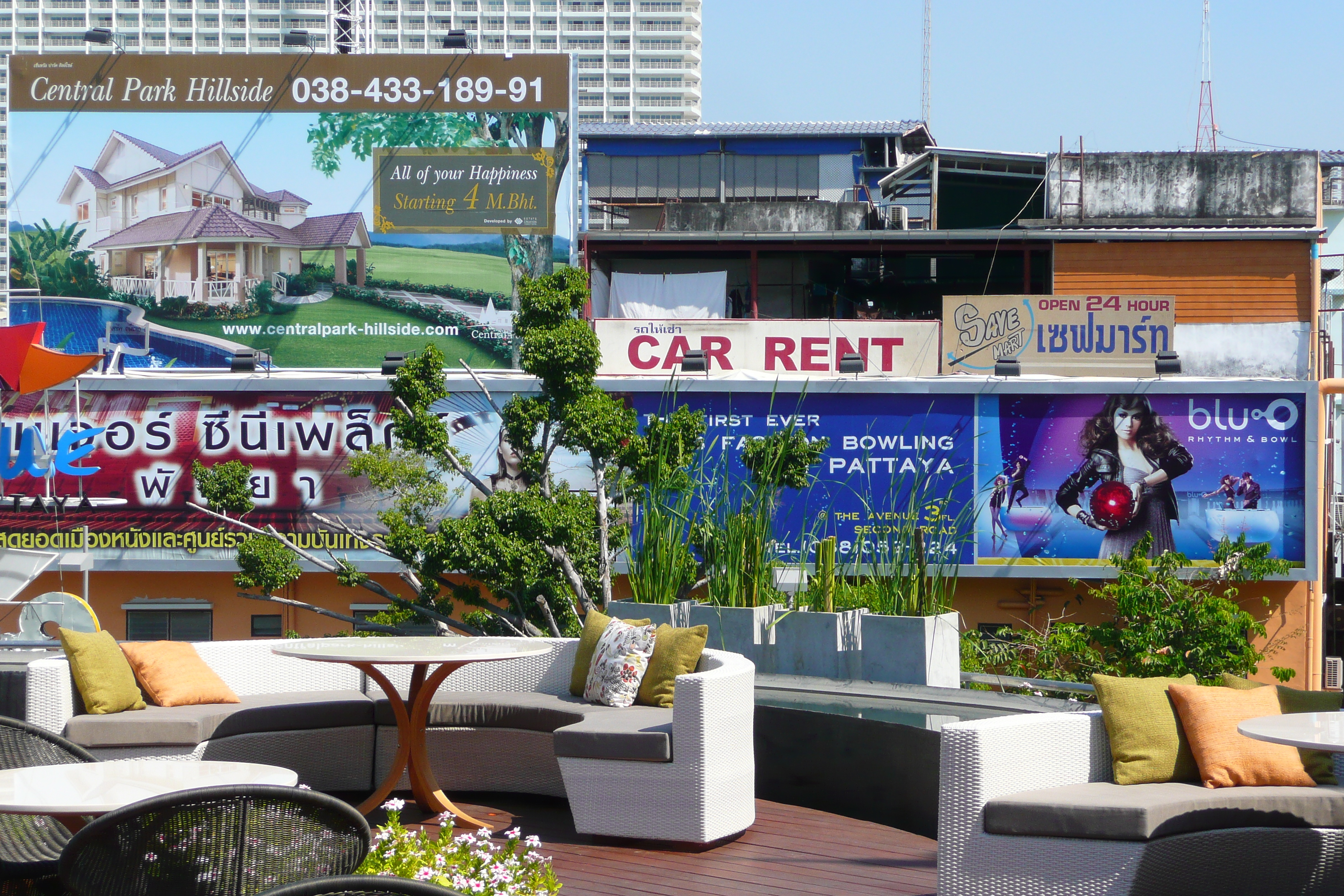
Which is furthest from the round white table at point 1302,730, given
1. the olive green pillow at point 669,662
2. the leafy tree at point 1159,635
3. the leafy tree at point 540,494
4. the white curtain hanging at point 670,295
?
the white curtain hanging at point 670,295

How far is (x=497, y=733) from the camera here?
550 centimetres

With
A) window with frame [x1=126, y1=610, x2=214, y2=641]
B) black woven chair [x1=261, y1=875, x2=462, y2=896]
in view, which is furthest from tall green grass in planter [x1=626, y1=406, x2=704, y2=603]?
window with frame [x1=126, y1=610, x2=214, y2=641]

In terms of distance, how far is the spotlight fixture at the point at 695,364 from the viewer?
14.7 meters

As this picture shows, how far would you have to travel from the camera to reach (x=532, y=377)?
15773 millimetres

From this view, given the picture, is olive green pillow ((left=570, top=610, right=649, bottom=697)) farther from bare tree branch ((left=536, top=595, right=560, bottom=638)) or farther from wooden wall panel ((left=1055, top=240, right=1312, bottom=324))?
wooden wall panel ((left=1055, top=240, right=1312, bottom=324))

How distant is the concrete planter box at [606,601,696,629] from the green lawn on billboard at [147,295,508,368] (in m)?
12.0

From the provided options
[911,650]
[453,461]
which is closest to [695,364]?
[453,461]

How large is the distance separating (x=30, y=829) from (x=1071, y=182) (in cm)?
1840

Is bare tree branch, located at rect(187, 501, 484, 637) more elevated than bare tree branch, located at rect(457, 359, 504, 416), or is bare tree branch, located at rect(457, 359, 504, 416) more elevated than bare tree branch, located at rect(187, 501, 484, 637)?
bare tree branch, located at rect(457, 359, 504, 416)

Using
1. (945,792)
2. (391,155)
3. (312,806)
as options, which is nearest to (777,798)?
(945,792)

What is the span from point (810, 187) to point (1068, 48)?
47.6 feet

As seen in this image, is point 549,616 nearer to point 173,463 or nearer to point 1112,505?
point 173,463

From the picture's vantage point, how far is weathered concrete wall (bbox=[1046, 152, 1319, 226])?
18922 mm

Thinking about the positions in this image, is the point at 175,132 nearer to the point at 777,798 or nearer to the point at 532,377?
the point at 532,377
